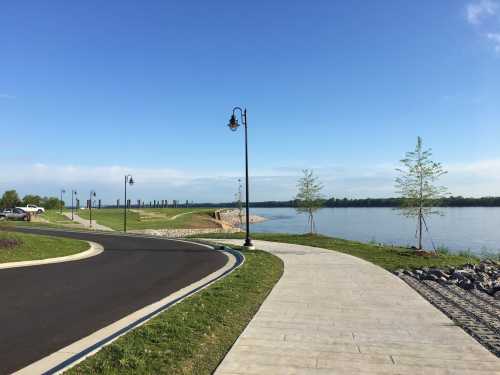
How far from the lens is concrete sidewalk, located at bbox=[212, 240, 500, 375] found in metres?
5.18

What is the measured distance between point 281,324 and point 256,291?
2870 millimetres

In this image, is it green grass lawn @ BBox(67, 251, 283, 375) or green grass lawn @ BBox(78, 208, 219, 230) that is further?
green grass lawn @ BBox(78, 208, 219, 230)

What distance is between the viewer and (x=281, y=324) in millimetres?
7105

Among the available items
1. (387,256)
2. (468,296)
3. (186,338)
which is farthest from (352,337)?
(387,256)

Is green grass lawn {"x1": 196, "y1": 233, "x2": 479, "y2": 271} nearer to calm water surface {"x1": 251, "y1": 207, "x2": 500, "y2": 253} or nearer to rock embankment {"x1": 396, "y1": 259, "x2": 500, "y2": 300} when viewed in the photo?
rock embankment {"x1": 396, "y1": 259, "x2": 500, "y2": 300}

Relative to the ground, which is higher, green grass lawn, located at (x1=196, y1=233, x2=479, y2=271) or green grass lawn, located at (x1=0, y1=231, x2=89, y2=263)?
green grass lawn, located at (x1=0, y1=231, x2=89, y2=263)

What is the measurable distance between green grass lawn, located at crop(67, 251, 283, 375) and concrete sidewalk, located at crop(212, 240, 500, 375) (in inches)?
10.2

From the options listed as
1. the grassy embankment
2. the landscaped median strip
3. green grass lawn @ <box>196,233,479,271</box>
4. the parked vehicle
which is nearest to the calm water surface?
green grass lawn @ <box>196,233,479,271</box>

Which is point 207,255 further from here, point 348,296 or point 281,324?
point 281,324

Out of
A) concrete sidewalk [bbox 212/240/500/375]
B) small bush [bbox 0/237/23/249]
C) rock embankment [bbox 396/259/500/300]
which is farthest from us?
small bush [bbox 0/237/23/249]

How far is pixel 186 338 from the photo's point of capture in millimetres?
6098

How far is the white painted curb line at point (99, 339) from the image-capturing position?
199 inches

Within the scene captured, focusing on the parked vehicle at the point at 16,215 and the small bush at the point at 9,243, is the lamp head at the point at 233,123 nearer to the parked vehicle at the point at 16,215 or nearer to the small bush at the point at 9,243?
the small bush at the point at 9,243

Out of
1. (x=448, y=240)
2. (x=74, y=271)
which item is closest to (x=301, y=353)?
(x=74, y=271)
